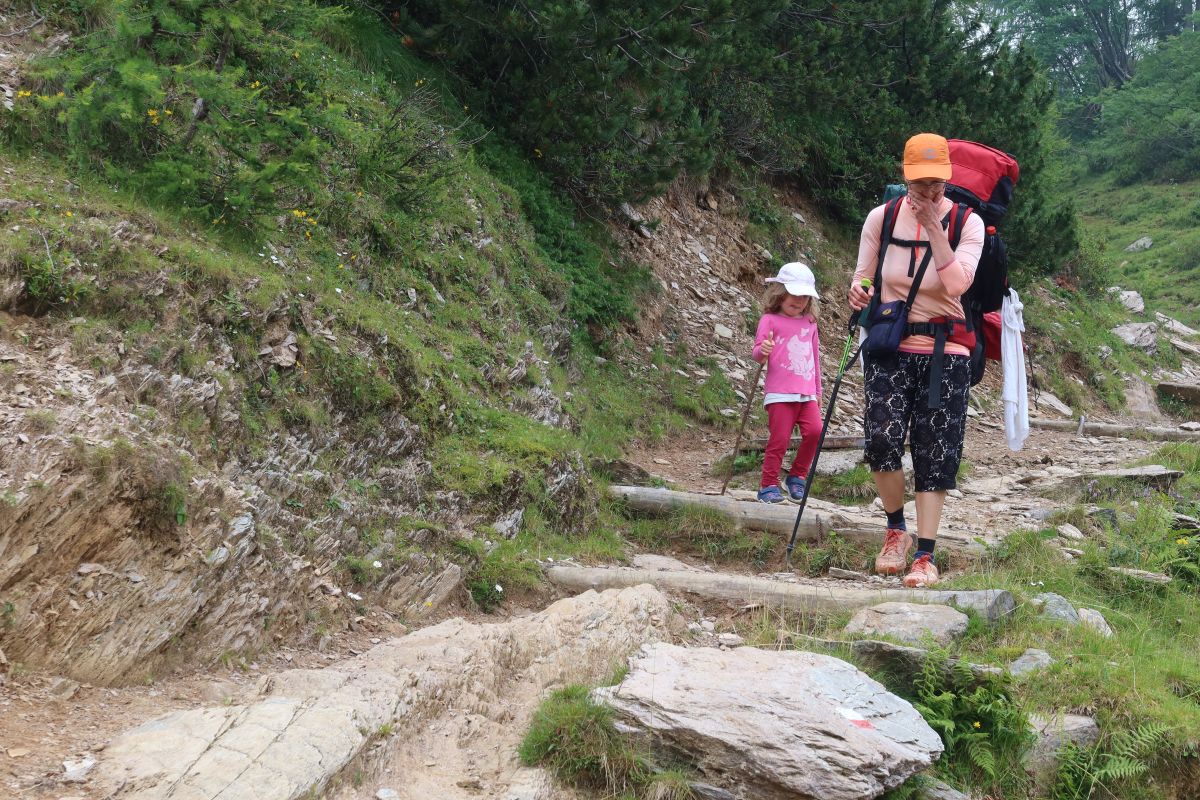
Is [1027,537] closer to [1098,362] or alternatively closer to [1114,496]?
[1114,496]

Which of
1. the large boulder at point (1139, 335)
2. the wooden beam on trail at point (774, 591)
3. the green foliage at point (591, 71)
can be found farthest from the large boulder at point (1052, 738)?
the large boulder at point (1139, 335)

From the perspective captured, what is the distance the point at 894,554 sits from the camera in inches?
238

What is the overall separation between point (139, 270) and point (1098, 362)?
18.6m

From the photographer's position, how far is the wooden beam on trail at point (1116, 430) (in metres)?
12.8

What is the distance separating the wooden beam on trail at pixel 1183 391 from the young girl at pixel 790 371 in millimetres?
13448

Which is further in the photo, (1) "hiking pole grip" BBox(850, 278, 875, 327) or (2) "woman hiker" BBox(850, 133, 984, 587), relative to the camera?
(1) "hiking pole grip" BBox(850, 278, 875, 327)

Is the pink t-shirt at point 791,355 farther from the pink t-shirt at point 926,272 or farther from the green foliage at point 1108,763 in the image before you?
the green foliage at point 1108,763

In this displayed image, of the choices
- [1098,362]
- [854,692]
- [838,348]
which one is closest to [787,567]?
[854,692]

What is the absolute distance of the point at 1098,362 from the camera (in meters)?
18.8

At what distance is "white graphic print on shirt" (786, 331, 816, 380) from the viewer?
8102 mm

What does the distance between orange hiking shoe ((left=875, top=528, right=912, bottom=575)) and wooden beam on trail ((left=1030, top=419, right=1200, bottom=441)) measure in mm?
8412

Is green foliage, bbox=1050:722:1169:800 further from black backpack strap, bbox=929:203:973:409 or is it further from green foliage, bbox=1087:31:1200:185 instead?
green foliage, bbox=1087:31:1200:185

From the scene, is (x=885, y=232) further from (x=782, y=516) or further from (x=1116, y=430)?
(x=1116, y=430)

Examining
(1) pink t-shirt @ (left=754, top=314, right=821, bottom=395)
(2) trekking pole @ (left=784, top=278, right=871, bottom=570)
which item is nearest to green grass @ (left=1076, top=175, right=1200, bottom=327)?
(1) pink t-shirt @ (left=754, top=314, right=821, bottom=395)
